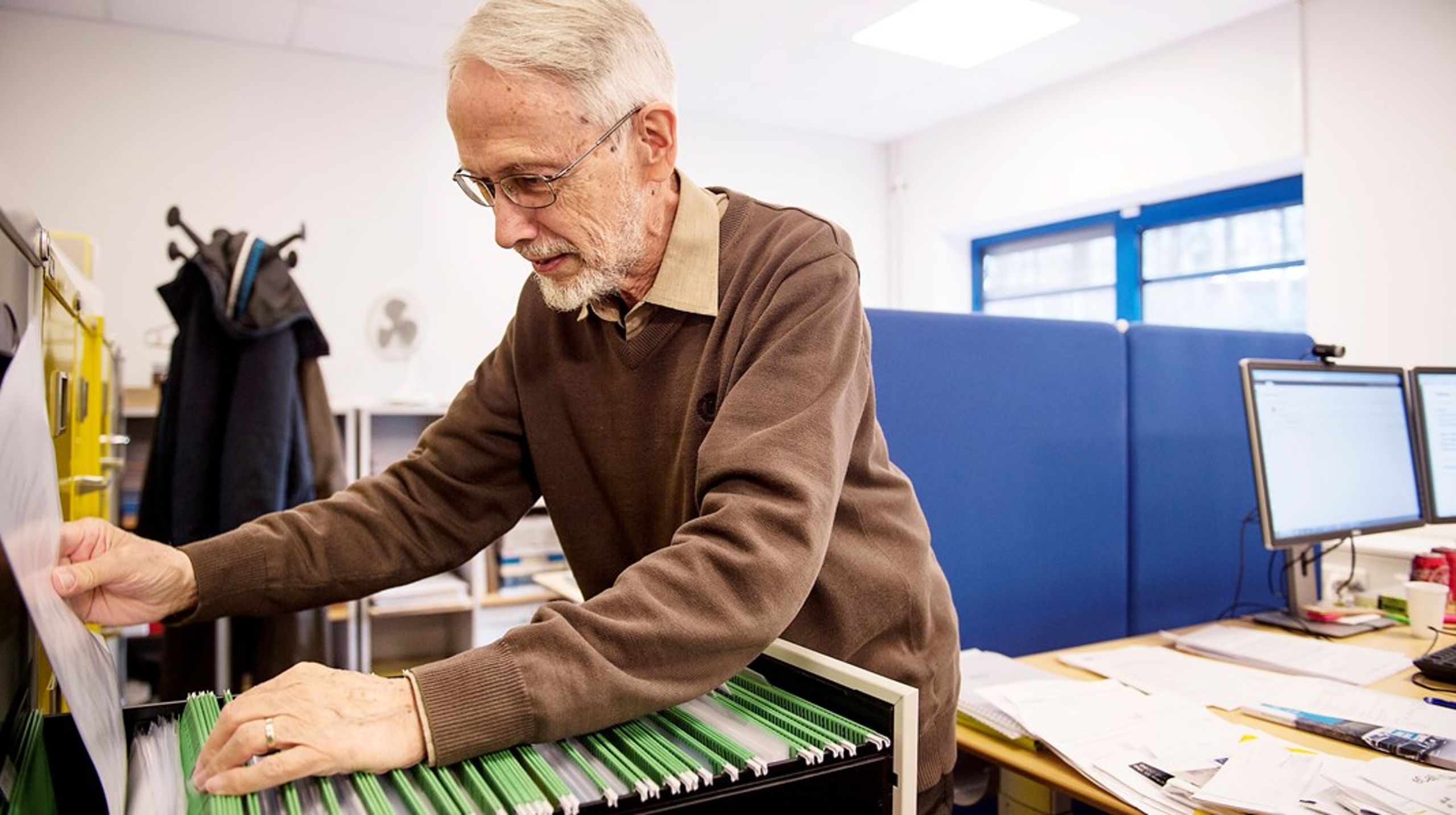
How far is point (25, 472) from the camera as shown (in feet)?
1.70

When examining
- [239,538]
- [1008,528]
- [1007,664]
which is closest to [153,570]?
[239,538]

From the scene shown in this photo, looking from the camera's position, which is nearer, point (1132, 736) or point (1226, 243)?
point (1132, 736)

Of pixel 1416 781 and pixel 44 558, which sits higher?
Answer: pixel 44 558

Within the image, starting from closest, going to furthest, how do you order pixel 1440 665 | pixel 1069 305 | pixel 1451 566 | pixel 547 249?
1. pixel 547 249
2. pixel 1440 665
3. pixel 1451 566
4. pixel 1069 305

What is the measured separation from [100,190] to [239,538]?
11.5ft

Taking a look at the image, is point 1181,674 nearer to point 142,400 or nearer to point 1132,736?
point 1132,736

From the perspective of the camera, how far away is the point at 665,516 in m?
0.97

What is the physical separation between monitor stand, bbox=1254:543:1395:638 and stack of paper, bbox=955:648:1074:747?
57cm

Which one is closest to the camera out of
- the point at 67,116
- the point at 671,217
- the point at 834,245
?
the point at 834,245

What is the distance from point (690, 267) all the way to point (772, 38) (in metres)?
3.27

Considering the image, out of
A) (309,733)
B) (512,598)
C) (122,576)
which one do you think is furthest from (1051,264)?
(309,733)

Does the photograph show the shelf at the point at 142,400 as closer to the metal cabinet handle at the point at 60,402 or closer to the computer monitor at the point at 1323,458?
the metal cabinet handle at the point at 60,402

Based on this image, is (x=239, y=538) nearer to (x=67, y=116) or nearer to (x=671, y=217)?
(x=671, y=217)

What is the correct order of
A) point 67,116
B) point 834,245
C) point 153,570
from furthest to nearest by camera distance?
point 67,116 < point 834,245 < point 153,570
